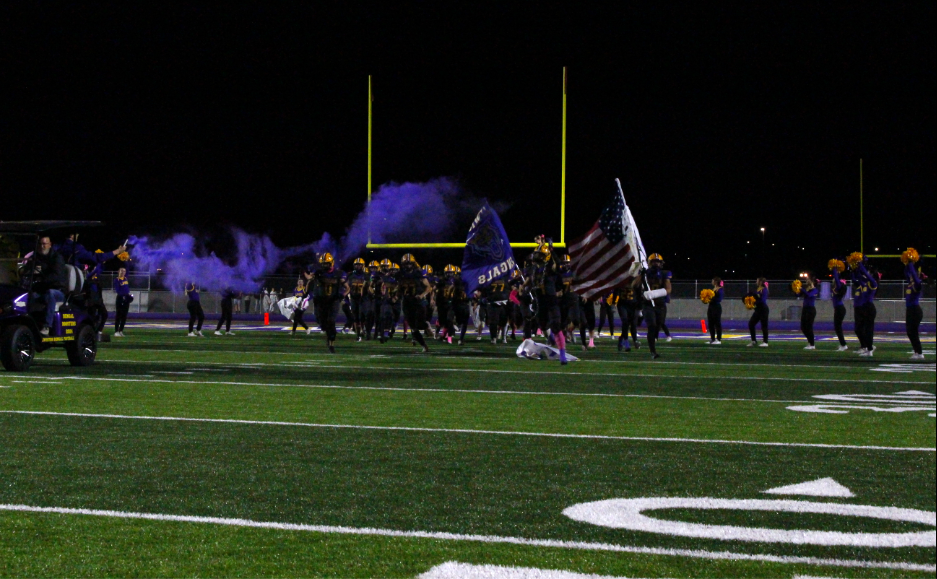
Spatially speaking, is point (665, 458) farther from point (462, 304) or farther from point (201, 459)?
point (462, 304)

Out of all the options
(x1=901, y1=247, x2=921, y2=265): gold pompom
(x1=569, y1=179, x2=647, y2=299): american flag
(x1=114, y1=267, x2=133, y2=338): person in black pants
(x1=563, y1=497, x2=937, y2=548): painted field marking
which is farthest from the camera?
(x1=114, y1=267, x2=133, y2=338): person in black pants

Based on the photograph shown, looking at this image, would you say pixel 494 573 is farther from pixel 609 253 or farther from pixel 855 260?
pixel 609 253

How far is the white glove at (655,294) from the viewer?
19141 millimetres

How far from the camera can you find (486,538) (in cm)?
453

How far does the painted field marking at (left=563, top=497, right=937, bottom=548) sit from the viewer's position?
174 inches

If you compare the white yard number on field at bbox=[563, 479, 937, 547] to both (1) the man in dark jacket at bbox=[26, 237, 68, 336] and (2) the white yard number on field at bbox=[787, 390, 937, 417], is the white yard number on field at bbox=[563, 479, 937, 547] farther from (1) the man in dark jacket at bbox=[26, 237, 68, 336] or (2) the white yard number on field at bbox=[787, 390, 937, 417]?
(1) the man in dark jacket at bbox=[26, 237, 68, 336]

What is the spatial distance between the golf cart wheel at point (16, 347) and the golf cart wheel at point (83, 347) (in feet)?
3.19

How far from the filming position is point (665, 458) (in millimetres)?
6633

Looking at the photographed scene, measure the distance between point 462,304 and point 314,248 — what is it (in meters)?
47.0

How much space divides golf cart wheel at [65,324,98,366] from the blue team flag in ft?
40.4

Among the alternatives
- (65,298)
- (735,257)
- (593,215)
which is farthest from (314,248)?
(65,298)

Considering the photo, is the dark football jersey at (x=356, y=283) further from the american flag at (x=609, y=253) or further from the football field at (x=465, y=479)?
the football field at (x=465, y=479)

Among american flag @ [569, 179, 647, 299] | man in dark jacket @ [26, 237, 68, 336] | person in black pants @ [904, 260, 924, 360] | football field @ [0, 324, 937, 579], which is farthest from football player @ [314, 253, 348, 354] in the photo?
person in black pants @ [904, 260, 924, 360]

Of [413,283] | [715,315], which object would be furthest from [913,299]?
[413,283]
